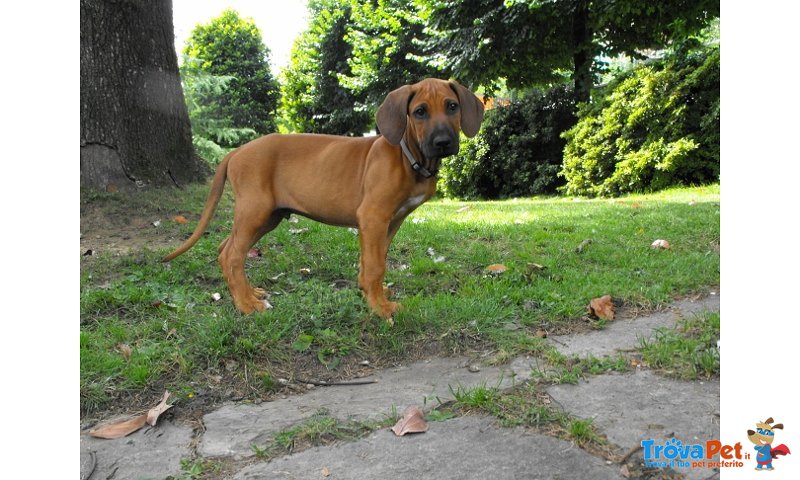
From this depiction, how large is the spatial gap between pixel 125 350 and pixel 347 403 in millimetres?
1521

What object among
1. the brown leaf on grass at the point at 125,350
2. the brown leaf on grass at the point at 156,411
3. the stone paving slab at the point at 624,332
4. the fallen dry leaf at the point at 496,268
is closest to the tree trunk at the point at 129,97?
the brown leaf on grass at the point at 125,350

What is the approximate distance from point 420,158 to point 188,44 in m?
27.5

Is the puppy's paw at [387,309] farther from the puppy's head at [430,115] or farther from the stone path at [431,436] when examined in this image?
the puppy's head at [430,115]

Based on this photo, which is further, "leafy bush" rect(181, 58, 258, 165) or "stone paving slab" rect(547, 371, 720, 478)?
"leafy bush" rect(181, 58, 258, 165)

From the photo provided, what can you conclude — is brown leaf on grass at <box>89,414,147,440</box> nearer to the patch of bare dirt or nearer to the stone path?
the stone path

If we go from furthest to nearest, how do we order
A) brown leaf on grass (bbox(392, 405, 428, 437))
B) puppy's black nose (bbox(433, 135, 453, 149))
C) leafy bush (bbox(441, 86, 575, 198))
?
leafy bush (bbox(441, 86, 575, 198)) → puppy's black nose (bbox(433, 135, 453, 149)) → brown leaf on grass (bbox(392, 405, 428, 437))

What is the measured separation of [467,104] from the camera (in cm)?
384

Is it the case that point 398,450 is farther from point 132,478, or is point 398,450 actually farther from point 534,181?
point 534,181

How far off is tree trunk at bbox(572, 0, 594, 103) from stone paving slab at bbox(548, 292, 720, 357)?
13.0 m

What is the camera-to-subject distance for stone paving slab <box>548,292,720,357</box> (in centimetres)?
326

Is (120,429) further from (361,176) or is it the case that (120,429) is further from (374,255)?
(361,176)
